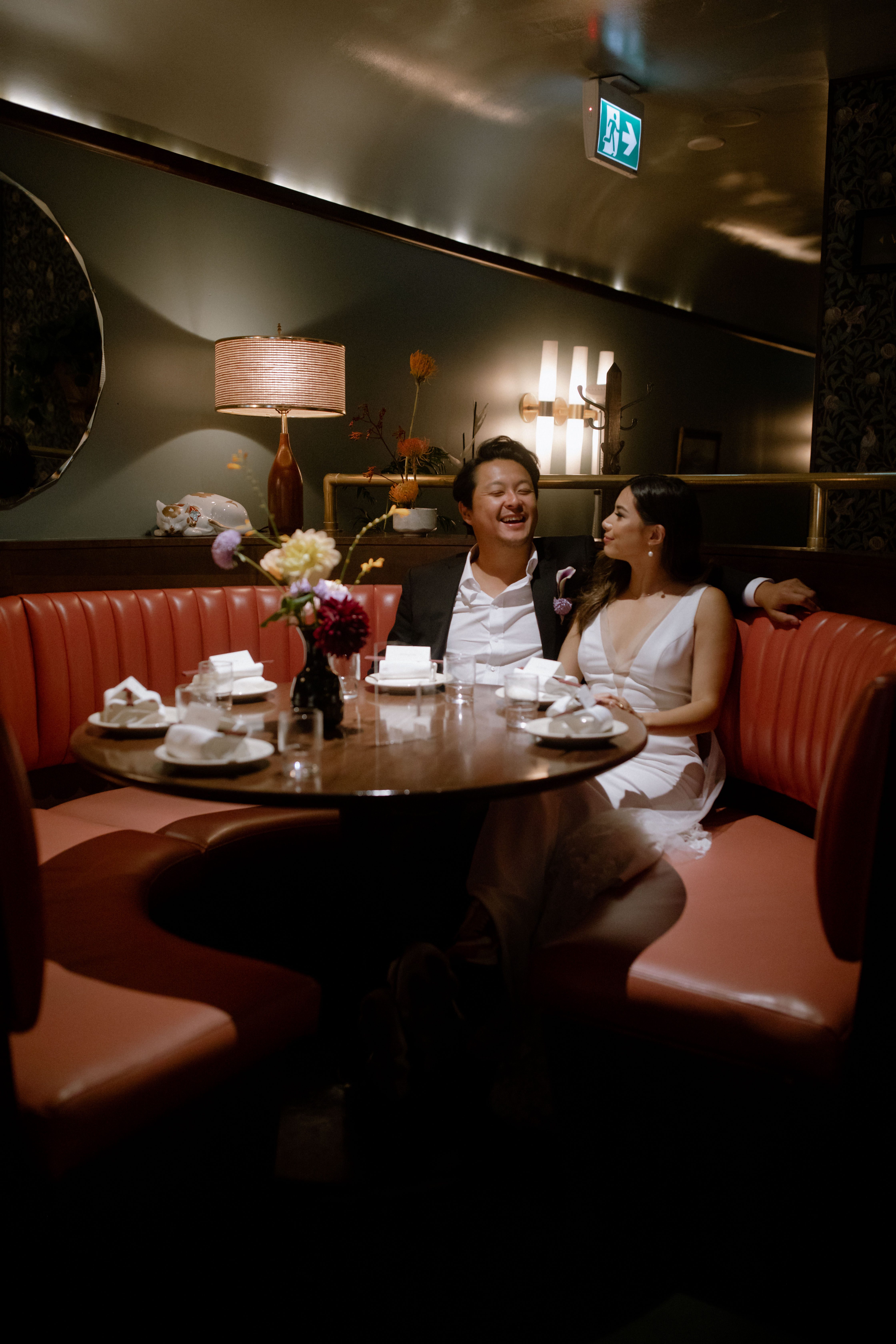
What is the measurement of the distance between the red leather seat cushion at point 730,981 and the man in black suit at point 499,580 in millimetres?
1201

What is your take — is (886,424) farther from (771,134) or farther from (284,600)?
(284,600)

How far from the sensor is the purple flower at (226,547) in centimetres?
202

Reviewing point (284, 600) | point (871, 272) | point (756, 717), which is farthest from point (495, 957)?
point (871, 272)

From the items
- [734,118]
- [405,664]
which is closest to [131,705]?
[405,664]

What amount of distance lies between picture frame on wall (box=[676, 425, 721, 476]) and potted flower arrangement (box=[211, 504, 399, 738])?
23.8ft

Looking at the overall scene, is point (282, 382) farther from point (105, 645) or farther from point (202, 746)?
point (202, 746)

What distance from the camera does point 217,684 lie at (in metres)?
2.08

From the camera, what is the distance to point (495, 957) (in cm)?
210

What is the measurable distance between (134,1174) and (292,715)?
930mm

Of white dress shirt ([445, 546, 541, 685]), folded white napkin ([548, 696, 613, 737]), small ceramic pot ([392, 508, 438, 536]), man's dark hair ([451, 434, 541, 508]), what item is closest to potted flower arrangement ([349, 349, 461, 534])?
small ceramic pot ([392, 508, 438, 536])

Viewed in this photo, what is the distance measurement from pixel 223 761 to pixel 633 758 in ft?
3.48

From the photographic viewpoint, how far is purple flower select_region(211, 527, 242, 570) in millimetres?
2021

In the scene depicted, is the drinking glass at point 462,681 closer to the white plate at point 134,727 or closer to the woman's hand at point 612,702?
the woman's hand at point 612,702

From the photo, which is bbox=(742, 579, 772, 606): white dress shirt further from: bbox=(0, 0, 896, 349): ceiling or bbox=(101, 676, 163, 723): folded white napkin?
bbox=(0, 0, 896, 349): ceiling
